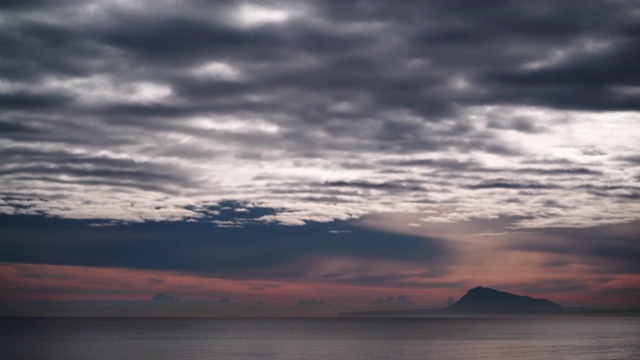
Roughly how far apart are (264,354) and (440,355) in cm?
3705

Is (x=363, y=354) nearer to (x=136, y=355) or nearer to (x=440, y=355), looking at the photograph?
(x=440, y=355)

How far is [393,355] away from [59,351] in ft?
250

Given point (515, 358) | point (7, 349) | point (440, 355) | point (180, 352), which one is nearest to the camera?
point (515, 358)

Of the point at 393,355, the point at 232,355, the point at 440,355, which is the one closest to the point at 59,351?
the point at 232,355

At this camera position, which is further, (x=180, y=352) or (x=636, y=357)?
(x=180, y=352)

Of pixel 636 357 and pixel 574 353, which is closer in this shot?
pixel 636 357

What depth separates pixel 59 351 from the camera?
497 feet

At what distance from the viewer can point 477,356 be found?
135250mm

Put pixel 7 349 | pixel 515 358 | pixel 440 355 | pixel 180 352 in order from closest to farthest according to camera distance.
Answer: pixel 515 358 < pixel 440 355 < pixel 180 352 < pixel 7 349

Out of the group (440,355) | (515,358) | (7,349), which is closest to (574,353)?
(515,358)

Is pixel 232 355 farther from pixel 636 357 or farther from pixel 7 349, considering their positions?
pixel 636 357

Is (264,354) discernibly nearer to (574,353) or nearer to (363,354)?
(363,354)

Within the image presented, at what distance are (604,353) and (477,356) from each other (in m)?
28.7

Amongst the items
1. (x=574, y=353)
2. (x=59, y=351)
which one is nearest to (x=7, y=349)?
(x=59, y=351)
